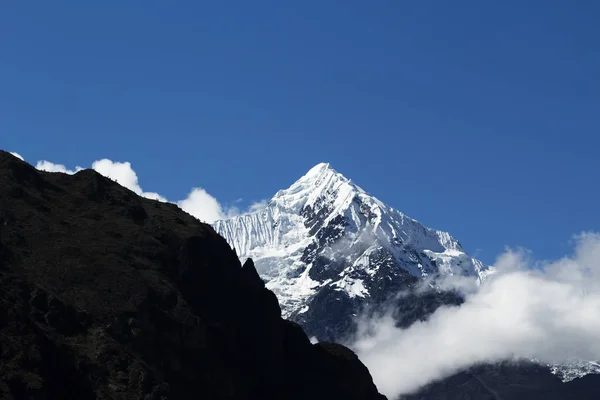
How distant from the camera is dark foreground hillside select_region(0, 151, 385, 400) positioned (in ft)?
489

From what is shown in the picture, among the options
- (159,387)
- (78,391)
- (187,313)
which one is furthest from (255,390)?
(78,391)

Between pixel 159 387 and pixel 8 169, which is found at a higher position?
pixel 8 169

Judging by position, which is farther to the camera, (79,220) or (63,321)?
(79,220)

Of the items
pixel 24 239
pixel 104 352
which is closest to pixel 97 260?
pixel 24 239

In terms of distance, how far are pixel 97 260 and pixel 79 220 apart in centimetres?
1645

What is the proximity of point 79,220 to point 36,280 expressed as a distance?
28268 mm

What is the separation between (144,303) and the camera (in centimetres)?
17388

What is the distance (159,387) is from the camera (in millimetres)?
160000

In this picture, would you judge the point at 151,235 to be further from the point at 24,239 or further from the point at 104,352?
the point at 104,352

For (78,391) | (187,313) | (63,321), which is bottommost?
(78,391)

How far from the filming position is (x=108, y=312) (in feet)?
553

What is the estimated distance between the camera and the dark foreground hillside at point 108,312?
489 feet

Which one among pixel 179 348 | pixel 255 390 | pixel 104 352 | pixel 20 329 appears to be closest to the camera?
pixel 20 329

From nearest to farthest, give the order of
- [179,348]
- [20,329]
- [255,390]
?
1. [20,329]
2. [179,348]
3. [255,390]
